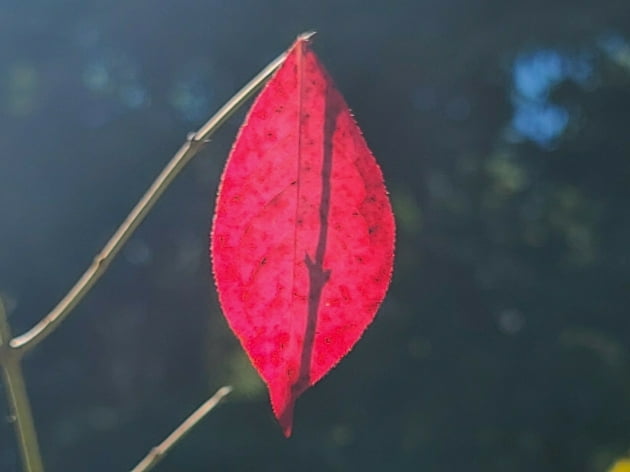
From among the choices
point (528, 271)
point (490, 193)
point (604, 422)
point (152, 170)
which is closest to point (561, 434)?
point (604, 422)

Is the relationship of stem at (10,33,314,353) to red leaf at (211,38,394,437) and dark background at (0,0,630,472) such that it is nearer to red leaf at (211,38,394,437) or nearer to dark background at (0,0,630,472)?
red leaf at (211,38,394,437)

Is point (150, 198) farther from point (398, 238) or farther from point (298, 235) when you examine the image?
point (398, 238)

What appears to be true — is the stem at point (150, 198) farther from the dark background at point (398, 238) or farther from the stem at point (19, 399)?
the dark background at point (398, 238)

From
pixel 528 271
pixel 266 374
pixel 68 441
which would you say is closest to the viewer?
pixel 266 374

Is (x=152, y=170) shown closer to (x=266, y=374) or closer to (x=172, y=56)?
(x=172, y=56)

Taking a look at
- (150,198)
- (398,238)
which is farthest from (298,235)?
(398,238)

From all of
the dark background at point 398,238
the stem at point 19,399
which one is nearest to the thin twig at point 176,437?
the stem at point 19,399
